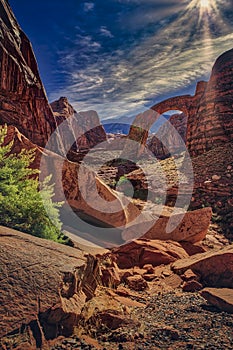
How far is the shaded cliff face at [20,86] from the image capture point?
1294cm

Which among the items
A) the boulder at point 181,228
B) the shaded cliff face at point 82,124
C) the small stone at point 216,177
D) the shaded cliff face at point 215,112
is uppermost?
the shaded cliff face at point 82,124

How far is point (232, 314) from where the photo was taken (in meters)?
4.64

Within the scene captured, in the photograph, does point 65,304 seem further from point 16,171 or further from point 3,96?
point 3,96

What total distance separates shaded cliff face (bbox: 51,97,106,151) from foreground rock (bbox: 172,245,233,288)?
199ft

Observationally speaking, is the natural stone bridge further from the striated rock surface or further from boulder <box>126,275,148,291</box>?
boulder <box>126,275,148,291</box>

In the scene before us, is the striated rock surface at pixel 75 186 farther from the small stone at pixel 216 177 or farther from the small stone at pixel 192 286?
the small stone at pixel 216 177

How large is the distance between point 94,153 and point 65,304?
193 ft

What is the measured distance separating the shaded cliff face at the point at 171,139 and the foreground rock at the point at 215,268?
170ft

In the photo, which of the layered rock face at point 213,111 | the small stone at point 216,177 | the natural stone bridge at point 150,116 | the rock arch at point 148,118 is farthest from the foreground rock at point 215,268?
the rock arch at point 148,118

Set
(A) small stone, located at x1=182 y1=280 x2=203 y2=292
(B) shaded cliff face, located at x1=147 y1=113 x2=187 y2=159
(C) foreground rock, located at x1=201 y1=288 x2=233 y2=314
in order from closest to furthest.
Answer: (C) foreground rock, located at x1=201 y1=288 x2=233 y2=314 < (A) small stone, located at x1=182 y1=280 x2=203 y2=292 < (B) shaded cliff face, located at x1=147 y1=113 x2=187 y2=159

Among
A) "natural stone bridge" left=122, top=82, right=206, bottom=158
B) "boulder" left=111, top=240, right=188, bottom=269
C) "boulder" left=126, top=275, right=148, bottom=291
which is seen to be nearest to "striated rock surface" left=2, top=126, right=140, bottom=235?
"boulder" left=111, top=240, right=188, bottom=269

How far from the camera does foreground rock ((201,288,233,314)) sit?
4.82 m

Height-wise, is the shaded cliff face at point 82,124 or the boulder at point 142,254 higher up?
the shaded cliff face at point 82,124

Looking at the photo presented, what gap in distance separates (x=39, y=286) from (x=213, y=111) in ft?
94.6
